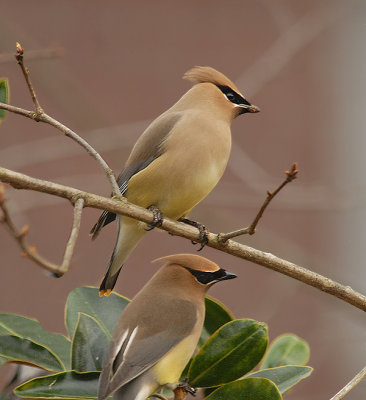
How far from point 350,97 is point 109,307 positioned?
4887 mm

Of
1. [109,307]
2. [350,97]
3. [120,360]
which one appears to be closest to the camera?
[120,360]

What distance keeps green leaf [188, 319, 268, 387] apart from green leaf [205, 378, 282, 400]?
7cm

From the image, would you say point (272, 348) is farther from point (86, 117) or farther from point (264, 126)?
point (264, 126)

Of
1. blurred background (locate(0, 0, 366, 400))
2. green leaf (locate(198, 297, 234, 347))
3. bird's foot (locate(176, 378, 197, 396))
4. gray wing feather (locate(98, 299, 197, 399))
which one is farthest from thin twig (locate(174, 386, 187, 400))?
blurred background (locate(0, 0, 366, 400))

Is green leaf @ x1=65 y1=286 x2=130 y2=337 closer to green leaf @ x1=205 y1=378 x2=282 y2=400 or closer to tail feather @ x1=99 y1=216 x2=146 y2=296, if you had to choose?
green leaf @ x1=205 y1=378 x2=282 y2=400

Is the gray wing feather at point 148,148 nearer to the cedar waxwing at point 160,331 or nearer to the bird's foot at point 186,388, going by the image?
A: the cedar waxwing at point 160,331

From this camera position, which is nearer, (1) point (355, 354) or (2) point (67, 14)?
(1) point (355, 354)

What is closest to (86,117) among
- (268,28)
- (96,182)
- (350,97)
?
(96,182)

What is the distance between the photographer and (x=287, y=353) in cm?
225

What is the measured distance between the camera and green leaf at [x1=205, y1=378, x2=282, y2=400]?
5.82ft

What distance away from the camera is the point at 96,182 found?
18.3ft

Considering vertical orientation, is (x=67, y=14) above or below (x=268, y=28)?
below

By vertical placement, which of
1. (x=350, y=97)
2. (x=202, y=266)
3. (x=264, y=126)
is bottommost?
(x=202, y=266)

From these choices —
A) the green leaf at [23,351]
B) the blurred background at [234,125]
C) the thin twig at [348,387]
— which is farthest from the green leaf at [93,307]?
the blurred background at [234,125]
